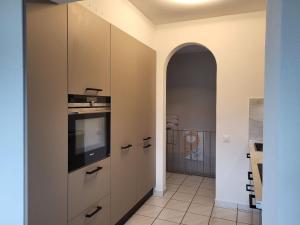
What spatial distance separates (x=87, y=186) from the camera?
1926mm

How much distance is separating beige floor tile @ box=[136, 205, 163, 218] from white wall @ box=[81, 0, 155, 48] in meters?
2.30

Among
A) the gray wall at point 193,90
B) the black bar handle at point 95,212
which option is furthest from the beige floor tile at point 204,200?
the gray wall at point 193,90

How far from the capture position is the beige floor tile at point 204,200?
10.9 ft

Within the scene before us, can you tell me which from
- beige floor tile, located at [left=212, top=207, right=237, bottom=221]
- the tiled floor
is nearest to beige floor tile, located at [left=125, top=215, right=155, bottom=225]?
the tiled floor

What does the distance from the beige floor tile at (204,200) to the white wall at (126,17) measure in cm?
243

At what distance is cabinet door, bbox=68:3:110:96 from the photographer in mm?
1712

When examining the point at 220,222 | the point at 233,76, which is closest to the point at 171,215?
the point at 220,222

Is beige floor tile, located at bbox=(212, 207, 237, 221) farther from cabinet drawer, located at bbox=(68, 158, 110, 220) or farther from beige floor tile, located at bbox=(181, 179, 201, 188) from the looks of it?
cabinet drawer, located at bbox=(68, 158, 110, 220)

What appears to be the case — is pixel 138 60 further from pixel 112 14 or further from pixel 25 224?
pixel 25 224

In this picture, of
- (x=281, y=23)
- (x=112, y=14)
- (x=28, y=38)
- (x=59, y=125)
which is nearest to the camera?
(x=281, y=23)

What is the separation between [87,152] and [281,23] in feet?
5.48

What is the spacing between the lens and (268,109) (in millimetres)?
892

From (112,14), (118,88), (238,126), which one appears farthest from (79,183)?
(238,126)

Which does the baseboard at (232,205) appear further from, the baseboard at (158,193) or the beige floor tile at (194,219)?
the baseboard at (158,193)
